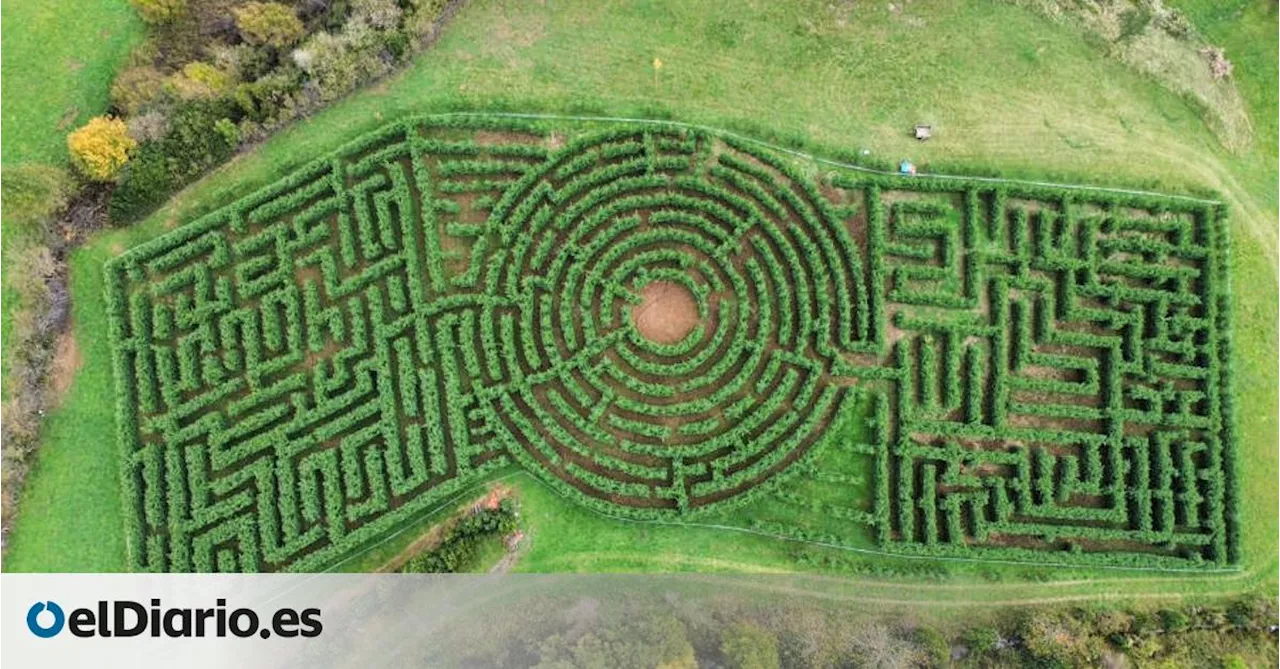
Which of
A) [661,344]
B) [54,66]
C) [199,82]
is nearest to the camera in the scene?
[199,82]

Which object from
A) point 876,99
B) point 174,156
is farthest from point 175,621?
point 876,99

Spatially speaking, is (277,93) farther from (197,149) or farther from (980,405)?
Result: (980,405)

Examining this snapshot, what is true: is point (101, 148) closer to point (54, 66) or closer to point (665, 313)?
point (54, 66)

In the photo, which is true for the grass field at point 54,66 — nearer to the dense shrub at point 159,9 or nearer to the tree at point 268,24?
the dense shrub at point 159,9

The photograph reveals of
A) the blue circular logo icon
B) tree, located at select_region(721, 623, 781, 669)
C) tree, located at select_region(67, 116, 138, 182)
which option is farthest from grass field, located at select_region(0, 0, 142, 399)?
tree, located at select_region(721, 623, 781, 669)

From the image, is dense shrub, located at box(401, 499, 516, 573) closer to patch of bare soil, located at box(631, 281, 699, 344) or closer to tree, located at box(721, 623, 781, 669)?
patch of bare soil, located at box(631, 281, 699, 344)

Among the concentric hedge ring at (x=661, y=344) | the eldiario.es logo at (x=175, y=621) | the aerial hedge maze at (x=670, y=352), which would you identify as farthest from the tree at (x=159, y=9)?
the eldiario.es logo at (x=175, y=621)
